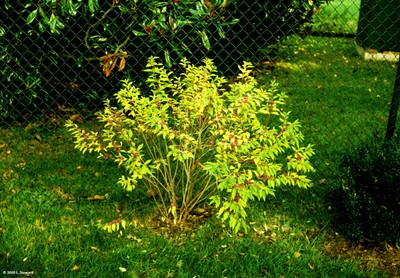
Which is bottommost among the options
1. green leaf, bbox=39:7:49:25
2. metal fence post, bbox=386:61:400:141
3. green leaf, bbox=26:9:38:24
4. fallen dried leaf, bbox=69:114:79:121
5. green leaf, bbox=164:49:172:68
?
fallen dried leaf, bbox=69:114:79:121

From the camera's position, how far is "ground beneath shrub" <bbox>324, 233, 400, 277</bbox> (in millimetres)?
3220

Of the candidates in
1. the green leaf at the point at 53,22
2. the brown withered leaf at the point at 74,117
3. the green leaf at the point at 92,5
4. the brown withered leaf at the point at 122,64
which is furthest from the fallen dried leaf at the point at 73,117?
the green leaf at the point at 92,5

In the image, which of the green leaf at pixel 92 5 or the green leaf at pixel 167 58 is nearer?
the green leaf at pixel 92 5

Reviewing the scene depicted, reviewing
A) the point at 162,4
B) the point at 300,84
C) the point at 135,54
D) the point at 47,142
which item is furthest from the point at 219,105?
the point at 300,84

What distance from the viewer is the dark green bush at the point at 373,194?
10.6 feet

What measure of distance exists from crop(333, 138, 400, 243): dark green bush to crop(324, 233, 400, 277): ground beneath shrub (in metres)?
0.06

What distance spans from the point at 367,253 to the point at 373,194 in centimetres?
39

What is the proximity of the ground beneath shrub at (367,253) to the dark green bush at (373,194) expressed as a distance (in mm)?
62

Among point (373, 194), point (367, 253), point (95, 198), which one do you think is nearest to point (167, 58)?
point (95, 198)

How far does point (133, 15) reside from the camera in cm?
451

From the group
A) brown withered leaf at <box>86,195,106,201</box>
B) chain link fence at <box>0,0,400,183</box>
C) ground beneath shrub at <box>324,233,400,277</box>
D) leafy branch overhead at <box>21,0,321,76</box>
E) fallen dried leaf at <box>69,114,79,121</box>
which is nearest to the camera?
ground beneath shrub at <box>324,233,400,277</box>

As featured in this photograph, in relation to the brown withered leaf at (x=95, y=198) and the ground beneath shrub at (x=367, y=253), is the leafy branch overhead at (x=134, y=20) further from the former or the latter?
the ground beneath shrub at (x=367, y=253)

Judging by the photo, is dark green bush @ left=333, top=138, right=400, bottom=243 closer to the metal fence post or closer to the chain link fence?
the metal fence post

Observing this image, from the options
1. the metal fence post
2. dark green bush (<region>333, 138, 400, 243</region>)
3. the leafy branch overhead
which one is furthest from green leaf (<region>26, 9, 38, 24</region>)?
the metal fence post
